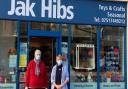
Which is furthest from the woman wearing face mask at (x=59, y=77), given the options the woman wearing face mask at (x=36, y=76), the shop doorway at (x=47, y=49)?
the shop doorway at (x=47, y=49)

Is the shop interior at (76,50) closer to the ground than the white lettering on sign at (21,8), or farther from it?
closer to the ground

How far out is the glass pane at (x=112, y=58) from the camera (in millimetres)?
16359

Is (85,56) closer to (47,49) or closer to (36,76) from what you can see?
(47,49)

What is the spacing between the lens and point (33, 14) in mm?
15141

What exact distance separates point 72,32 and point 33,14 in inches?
65.7

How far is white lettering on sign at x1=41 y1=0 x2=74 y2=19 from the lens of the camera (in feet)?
50.5

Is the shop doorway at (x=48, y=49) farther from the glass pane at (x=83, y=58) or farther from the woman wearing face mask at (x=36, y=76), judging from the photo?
the woman wearing face mask at (x=36, y=76)

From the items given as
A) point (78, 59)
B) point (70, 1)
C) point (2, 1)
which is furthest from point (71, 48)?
point (2, 1)

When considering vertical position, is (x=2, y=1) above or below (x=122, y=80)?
above

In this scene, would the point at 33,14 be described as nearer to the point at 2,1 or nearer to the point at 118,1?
the point at 2,1

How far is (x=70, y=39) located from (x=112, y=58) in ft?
6.27

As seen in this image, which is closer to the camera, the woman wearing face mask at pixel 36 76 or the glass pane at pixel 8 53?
the woman wearing face mask at pixel 36 76

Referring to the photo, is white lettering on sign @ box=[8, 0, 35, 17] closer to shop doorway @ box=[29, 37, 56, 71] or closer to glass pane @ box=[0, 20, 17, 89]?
glass pane @ box=[0, 20, 17, 89]

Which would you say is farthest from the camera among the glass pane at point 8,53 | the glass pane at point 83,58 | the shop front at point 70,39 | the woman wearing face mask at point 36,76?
the glass pane at point 83,58
